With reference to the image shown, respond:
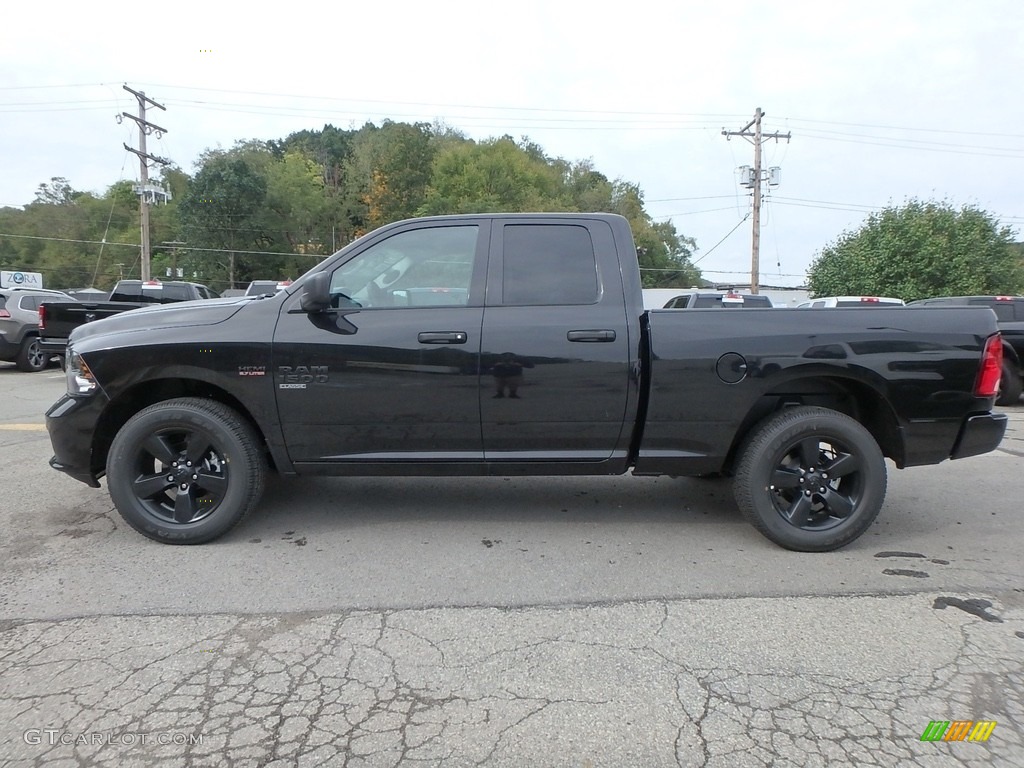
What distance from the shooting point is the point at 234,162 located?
47188mm

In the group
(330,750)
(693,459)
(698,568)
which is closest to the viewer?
(330,750)

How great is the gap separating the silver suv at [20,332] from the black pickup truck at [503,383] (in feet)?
35.7

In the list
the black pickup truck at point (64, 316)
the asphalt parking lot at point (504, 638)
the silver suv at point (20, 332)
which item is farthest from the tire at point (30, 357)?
the asphalt parking lot at point (504, 638)

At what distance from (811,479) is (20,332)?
1412 cm

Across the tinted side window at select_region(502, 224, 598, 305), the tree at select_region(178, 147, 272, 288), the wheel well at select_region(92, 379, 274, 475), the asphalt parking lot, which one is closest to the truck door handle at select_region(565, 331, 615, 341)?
the tinted side window at select_region(502, 224, 598, 305)

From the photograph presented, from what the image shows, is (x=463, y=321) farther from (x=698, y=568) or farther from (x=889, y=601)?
(x=889, y=601)

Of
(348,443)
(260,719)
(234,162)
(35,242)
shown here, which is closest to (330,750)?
(260,719)

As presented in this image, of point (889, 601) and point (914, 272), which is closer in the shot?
point (889, 601)

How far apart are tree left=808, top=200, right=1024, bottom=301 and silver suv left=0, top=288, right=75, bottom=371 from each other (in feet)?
102

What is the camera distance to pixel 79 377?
12.7 ft

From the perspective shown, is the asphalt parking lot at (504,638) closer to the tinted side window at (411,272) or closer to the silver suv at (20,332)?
the tinted side window at (411,272)

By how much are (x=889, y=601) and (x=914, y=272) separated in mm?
31312

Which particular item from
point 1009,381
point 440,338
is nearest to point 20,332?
point 440,338

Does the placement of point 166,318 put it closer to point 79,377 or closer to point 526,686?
point 79,377
